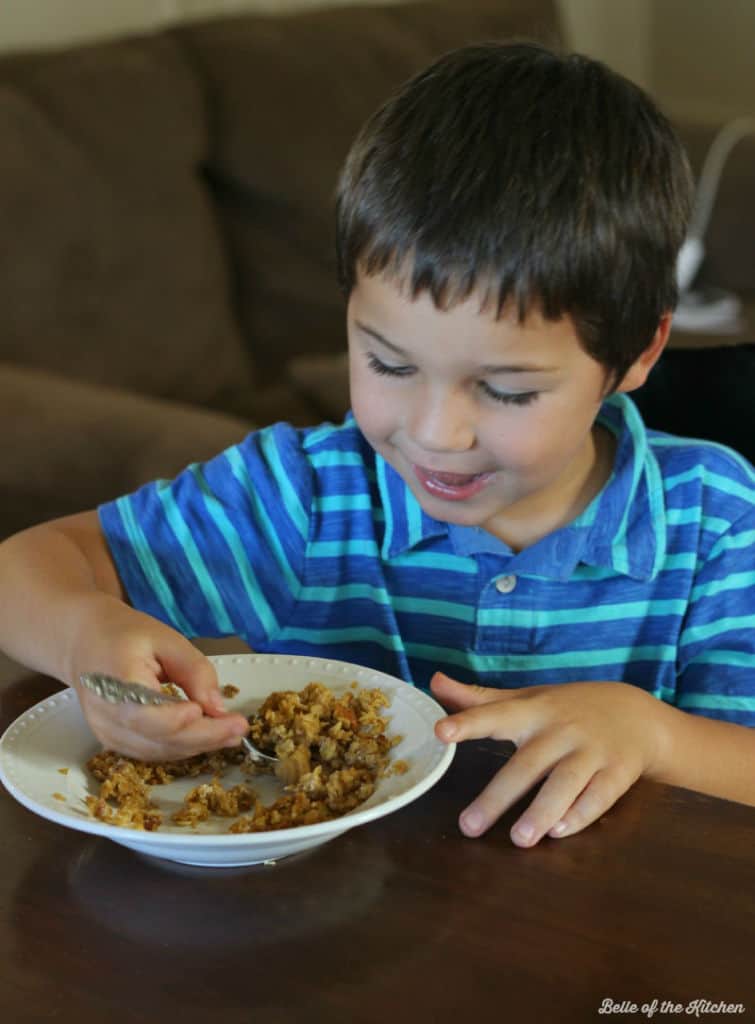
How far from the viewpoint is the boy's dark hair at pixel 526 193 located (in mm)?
988

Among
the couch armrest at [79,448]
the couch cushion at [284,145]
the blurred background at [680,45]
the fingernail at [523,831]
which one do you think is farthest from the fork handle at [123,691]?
the blurred background at [680,45]

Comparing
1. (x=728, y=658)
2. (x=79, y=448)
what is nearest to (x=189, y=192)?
(x=79, y=448)

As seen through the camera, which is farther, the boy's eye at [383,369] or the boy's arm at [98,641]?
the boy's eye at [383,369]

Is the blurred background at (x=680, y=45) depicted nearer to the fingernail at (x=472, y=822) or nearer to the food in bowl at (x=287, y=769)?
the food in bowl at (x=287, y=769)

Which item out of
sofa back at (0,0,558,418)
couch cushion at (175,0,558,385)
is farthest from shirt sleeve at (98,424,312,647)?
couch cushion at (175,0,558,385)

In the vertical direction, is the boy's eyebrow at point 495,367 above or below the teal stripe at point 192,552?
above

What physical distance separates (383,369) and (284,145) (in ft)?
6.15

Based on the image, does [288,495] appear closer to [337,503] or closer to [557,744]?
[337,503]

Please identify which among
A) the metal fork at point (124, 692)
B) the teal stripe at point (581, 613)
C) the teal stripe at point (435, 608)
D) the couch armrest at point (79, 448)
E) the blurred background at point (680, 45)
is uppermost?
the metal fork at point (124, 692)

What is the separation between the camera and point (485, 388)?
3.28 feet

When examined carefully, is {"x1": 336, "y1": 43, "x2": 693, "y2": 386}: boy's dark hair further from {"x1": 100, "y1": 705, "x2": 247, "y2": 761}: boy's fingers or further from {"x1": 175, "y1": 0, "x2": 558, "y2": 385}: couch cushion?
{"x1": 175, "y1": 0, "x2": 558, "y2": 385}: couch cushion

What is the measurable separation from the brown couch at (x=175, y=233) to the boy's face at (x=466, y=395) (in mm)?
805

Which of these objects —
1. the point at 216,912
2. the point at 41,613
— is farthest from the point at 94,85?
the point at 216,912

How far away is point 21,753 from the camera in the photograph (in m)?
0.89
